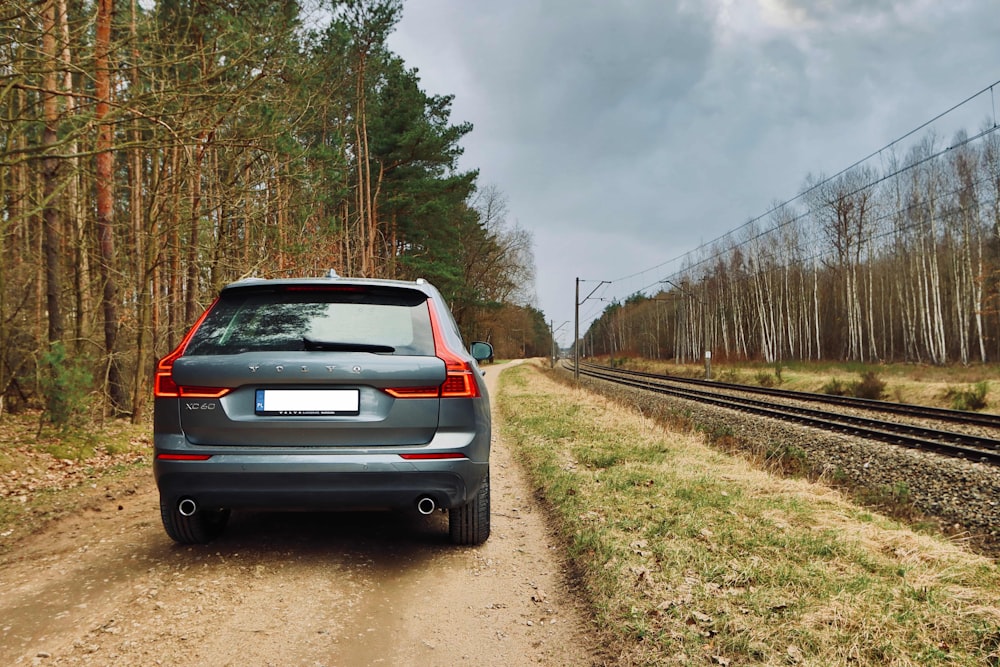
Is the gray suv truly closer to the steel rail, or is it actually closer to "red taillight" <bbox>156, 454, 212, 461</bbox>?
"red taillight" <bbox>156, 454, 212, 461</bbox>

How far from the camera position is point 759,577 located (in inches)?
123

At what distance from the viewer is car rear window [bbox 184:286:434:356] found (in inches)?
129

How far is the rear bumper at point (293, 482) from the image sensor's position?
10.1 ft

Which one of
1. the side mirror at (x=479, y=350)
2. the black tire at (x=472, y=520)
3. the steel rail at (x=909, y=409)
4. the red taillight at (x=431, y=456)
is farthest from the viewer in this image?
the steel rail at (x=909, y=409)

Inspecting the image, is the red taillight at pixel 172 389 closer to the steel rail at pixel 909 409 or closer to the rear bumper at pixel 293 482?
the rear bumper at pixel 293 482

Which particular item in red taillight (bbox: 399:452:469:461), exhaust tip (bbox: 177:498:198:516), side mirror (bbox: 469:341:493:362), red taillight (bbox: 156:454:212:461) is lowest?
exhaust tip (bbox: 177:498:198:516)

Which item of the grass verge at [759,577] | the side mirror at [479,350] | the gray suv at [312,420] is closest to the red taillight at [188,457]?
the gray suv at [312,420]

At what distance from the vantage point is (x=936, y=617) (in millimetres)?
2604

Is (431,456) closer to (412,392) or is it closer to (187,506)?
(412,392)

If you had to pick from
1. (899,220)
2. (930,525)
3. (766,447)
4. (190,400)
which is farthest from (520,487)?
(899,220)

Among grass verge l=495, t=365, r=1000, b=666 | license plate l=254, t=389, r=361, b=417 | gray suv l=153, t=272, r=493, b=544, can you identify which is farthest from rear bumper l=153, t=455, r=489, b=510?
grass verge l=495, t=365, r=1000, b=666

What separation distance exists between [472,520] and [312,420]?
1.36 meters

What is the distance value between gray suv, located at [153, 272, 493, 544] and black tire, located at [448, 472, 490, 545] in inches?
21.3

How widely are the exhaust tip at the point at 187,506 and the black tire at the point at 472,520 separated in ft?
4.92
